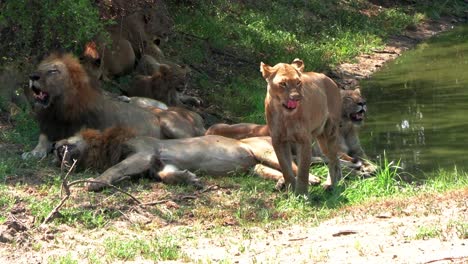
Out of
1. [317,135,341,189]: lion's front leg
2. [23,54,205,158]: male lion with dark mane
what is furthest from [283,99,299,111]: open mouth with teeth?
[23,54,205,158]: male lion with dark mane

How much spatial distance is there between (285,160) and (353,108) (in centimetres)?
228

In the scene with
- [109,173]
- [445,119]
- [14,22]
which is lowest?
[445,119]

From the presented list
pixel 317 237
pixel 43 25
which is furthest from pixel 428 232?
pixel 43 25

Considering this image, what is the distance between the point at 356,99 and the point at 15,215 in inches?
180

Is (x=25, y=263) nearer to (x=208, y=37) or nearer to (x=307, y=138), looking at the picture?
(x=307, y=138)

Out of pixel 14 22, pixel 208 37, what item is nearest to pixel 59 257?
pixel 14 22

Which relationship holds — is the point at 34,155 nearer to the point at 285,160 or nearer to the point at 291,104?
the point at 285,160

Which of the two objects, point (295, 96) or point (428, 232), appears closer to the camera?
point (428, 232)

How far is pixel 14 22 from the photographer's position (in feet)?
36.1

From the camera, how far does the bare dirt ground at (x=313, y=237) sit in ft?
20.1

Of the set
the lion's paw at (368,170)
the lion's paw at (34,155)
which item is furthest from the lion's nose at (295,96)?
the lion's paw at (34,155)

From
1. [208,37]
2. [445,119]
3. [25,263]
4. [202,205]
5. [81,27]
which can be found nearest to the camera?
[25,263]

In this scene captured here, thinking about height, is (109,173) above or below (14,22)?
below

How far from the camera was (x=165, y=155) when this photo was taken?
31.4 feet
